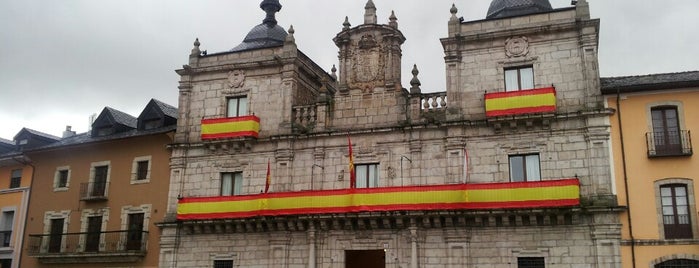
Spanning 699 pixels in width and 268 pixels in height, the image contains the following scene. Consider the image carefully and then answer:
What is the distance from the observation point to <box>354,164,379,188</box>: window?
2928 centimetres

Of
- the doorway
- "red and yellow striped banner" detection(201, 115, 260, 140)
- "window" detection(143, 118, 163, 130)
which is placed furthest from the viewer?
"window" detection(143, 118, 163, 130)

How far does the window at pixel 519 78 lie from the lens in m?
28.1

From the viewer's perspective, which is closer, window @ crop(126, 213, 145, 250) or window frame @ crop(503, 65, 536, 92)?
window frame @ crop(503, 65, 536, 92)

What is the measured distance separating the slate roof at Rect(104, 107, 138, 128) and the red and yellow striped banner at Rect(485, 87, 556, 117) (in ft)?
64.2

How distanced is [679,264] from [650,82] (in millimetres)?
6874

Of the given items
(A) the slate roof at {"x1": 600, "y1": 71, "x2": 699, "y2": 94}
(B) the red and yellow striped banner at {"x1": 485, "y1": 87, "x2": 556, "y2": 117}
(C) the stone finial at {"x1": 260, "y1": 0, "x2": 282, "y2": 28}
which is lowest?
(B) the red and yellow striped banner at {"x1": 485, "y1": 87, "x2": 556, "y2": 117}

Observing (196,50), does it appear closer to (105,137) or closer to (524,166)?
(105,137)

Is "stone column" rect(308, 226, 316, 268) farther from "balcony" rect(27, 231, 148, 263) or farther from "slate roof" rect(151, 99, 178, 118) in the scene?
"slate roof" rect(151, 99, 178, 118)

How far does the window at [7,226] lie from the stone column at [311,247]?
59.1 feet

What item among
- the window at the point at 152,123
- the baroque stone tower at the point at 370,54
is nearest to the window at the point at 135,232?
the window at the point at 152,123

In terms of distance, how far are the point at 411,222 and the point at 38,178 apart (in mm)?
21238

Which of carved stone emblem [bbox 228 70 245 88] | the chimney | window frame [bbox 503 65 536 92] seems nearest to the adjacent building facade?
carved stone emblem [bbox 228 70 245 88]

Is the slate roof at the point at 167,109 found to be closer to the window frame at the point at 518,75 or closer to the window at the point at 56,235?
the window at the point at 56,235

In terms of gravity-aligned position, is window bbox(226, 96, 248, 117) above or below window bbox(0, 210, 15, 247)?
above
